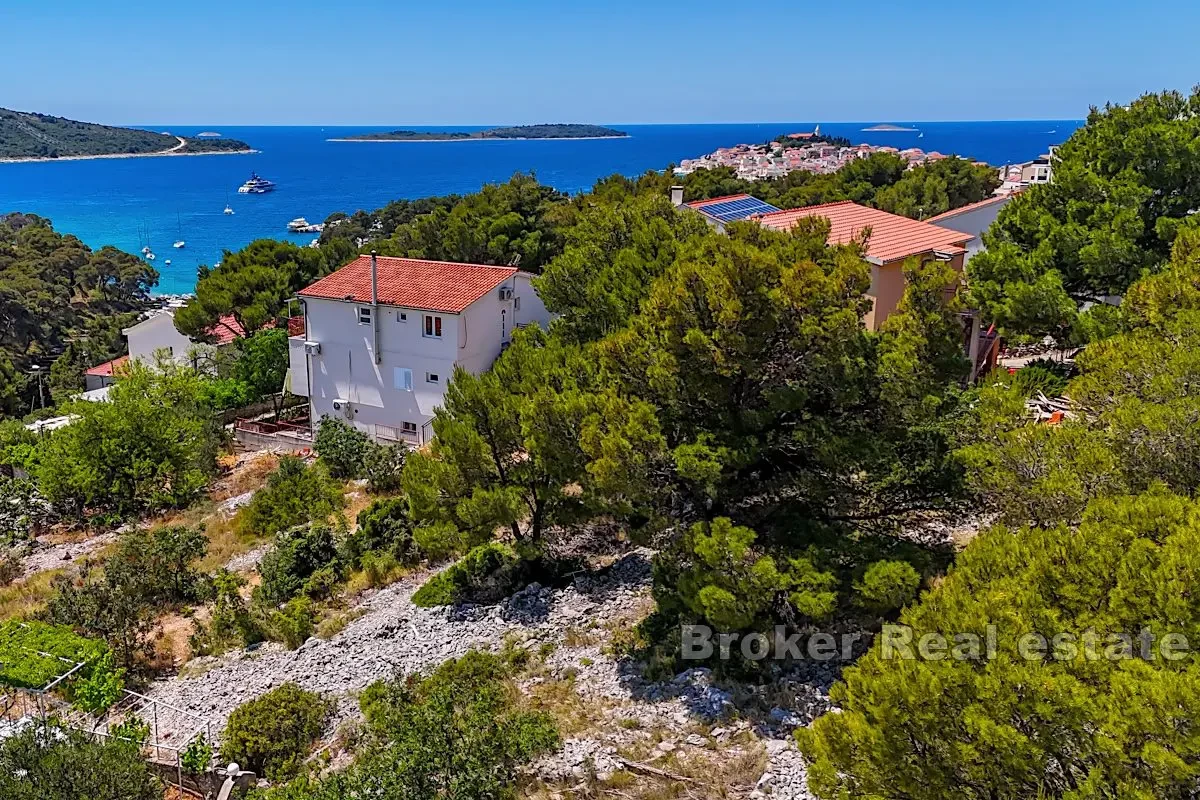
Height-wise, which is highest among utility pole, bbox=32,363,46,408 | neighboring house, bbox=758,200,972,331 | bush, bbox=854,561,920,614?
neighboring house, bbox=758,200,972,331

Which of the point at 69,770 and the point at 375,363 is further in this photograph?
the point at 375,363

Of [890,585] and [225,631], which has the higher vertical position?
[890,585]

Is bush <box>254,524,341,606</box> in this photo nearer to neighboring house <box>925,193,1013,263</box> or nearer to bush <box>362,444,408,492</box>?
bush <box>362,444,408,492</box>

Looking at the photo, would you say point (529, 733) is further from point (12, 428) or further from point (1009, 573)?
point (12, 428)

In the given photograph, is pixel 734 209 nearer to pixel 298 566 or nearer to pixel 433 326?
pixel 433 326

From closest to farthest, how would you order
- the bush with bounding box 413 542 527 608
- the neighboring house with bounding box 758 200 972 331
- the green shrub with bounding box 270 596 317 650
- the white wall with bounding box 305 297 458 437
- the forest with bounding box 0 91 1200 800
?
the forest with bounding box 0 91 1200 800, the green shrub with bounding box 270 596 317 650, the bush with bounding box 413 542 527 608, the neighboring house with bounding box 758 200 972 331, the white wall with bounding box 305 297 458 437

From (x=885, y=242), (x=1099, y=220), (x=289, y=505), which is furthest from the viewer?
(x=289, y=505)

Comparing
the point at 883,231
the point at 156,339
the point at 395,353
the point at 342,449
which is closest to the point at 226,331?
the point at 156,339

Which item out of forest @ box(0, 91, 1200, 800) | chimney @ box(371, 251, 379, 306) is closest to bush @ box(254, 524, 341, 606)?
forest @ box(0, 91, 1200, 800)
